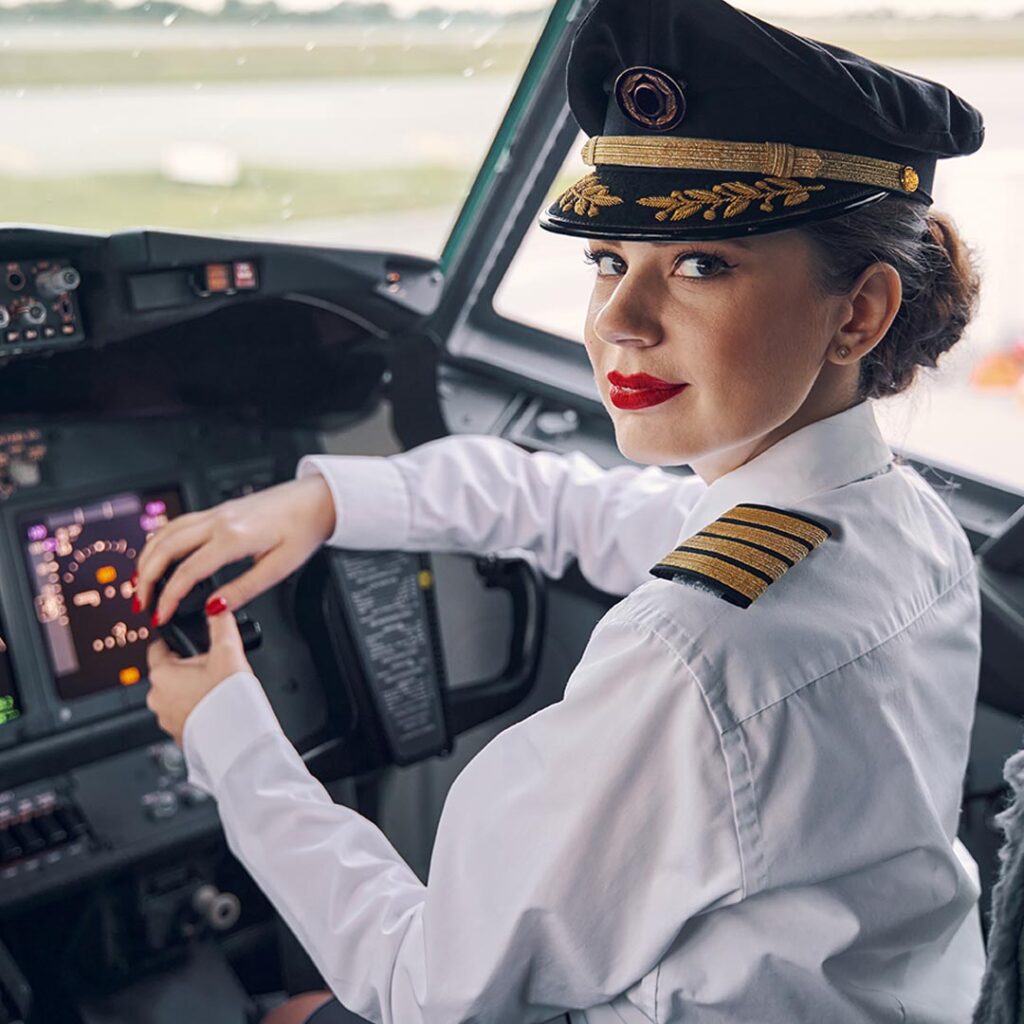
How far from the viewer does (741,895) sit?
92 centimetres

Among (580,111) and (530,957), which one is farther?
(580,111)

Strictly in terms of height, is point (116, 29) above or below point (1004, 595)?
above

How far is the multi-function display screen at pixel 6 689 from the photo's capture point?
1592 millimetres

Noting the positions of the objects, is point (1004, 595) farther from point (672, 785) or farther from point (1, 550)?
point (1, 550)

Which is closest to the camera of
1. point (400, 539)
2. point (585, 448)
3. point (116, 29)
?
point (400, 539)

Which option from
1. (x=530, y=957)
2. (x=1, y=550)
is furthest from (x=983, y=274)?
(x=1, y=550)

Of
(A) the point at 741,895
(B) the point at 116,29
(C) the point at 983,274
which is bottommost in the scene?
(A) the point at 741,895

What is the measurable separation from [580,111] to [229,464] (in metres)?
0.92

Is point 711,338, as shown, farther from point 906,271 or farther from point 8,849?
point 8,849

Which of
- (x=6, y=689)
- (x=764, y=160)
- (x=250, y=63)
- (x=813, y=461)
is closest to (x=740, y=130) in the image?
(x=764, y=160)

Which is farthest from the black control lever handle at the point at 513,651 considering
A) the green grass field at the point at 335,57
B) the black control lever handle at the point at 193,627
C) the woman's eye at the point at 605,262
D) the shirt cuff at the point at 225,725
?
the green grass field at the point at 335,57

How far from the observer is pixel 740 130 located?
985 mm

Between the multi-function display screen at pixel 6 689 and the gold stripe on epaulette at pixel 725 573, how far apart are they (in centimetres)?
101

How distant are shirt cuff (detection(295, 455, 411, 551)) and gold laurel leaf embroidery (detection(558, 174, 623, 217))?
0.65 m
